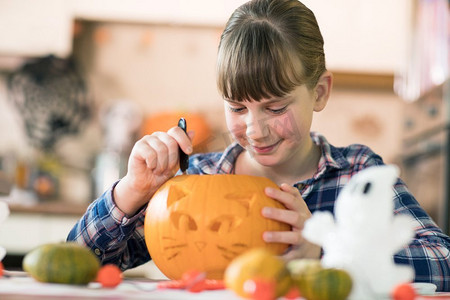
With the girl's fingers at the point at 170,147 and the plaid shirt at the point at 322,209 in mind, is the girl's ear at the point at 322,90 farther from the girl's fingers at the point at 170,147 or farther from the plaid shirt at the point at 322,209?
the girl's fingers at the point at 170,147

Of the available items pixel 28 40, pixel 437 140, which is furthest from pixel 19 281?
pixel 28 40

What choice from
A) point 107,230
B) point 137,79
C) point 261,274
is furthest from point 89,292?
point 137,79

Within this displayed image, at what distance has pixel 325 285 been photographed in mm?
531

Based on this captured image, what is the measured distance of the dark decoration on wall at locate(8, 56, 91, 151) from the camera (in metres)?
3.46

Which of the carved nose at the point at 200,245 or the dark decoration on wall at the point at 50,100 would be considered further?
the dark decoration on wall at the point at 50,100

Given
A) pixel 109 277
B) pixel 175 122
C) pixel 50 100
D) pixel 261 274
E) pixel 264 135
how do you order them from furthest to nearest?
1. pixel 50 100
2. pixel 175 122
3. pixel 264 135
4. pixel 109 277
5. pixel 261 274

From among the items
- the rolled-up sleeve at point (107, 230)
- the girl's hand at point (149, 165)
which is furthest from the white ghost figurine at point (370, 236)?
the rolled-up sleeve at point (107, 230)

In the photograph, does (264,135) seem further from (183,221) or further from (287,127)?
(183,221)

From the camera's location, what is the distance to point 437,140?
2.59 metres

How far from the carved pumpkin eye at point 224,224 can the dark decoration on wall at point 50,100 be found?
2.86 m

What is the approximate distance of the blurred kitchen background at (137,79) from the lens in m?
3.30

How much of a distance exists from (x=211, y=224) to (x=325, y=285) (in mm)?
Result: 260

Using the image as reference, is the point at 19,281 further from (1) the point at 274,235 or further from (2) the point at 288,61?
(2) the point at 288,61

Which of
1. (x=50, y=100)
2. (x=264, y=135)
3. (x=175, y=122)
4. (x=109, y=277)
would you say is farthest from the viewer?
(x=50, y=100)
